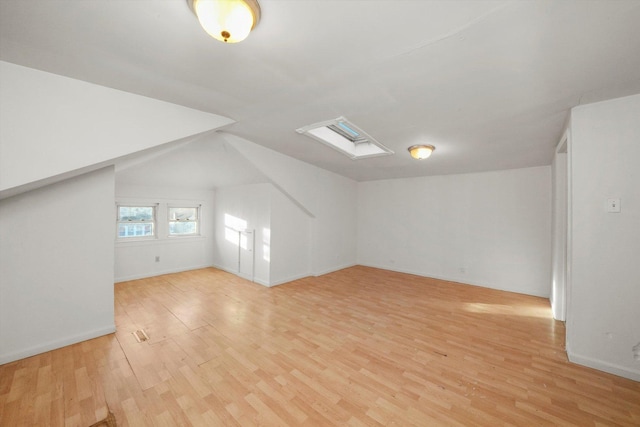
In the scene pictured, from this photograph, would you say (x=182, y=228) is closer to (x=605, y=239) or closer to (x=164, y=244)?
(x=164, y=244)

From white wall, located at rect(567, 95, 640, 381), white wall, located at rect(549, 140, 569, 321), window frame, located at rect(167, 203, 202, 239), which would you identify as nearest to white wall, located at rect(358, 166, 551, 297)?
white wall, located at rect(549, 140, 569, 321)

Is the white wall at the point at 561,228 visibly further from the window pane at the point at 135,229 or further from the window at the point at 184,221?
the window pane at the point at 135,229

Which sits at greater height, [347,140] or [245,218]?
[347,140]

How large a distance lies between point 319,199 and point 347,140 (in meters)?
1.65

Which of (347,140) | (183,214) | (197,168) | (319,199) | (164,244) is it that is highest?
(347,140)

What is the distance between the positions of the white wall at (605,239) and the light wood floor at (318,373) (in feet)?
0.88

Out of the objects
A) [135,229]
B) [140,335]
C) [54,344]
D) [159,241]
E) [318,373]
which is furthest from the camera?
[159,241]

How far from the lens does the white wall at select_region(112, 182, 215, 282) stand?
15.5 ft

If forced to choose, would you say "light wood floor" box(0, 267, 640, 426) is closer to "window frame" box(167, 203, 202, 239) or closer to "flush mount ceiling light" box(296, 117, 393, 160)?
"window frame" box(167, 203, 202, 239)

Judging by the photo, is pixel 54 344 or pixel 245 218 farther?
pixel 245 218

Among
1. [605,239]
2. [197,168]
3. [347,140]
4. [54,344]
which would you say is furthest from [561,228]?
[54,344]

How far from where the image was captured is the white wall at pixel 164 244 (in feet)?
15.5

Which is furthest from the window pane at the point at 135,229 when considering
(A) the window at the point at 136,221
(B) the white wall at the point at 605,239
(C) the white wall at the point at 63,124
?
(B) the white wall at the point at 605,239

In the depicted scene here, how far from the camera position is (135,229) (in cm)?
502
